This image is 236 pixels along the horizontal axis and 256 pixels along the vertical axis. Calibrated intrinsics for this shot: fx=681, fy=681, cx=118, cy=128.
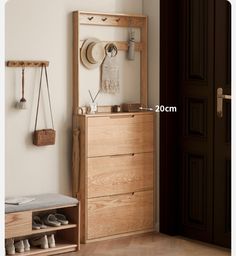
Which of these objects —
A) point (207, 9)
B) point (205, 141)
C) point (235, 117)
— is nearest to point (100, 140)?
point (205, 141)

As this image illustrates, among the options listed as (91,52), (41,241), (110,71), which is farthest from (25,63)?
(41,241)

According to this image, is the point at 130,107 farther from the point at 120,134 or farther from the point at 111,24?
the point at 111,24

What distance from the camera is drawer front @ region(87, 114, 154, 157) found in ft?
18.9

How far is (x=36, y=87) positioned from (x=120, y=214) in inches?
53.4

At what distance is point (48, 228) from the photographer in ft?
17.6

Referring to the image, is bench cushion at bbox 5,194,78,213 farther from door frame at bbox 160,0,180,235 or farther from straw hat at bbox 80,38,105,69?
straw hat at bbox 80,38,105,69

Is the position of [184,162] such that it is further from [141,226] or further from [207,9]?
[207,9]

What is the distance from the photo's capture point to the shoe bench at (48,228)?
16.9 ft

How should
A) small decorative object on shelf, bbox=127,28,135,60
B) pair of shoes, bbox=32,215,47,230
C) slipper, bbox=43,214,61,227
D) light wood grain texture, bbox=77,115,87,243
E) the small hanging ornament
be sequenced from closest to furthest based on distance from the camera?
1. pair of shoes, bbox=32,215,47,230
2. slipper, bbox=43,214,61,227
3. light wood grain texture, bbox=77,115,87,243
4. the small hanging ornament
5. small decorative object on shelf, bbox=127,28,135,60

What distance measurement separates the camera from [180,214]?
6.17 meters

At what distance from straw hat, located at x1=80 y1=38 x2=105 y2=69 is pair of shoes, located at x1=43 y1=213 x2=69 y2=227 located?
51.1 inches

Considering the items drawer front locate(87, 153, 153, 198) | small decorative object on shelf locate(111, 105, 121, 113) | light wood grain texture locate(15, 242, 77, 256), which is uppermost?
small decorative object on shelf locate(111, 105, 121, 113)

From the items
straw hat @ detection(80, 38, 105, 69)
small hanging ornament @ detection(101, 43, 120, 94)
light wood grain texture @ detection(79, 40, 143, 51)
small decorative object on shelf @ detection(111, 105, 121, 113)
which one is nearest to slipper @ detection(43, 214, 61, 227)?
small decorative object on shelf @ detection(111, 105, 121, 113)

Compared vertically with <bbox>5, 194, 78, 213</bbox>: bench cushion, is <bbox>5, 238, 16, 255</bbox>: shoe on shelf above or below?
below
